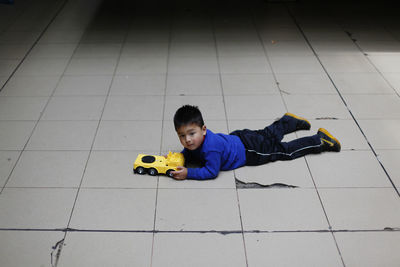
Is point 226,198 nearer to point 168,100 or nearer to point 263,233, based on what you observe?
point 263,233

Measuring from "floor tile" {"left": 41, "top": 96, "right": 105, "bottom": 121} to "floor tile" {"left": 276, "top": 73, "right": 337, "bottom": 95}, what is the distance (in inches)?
66.8

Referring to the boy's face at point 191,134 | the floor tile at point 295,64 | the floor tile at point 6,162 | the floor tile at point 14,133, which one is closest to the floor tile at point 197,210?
the boy's face at point 191,134

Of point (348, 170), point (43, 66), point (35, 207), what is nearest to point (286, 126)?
point (348, 170)

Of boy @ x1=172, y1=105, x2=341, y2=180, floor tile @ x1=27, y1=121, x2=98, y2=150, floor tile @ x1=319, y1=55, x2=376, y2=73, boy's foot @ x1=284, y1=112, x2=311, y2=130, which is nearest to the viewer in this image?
boy @ x1=172, y1=105, x2=341, y2=180

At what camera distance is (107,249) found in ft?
6.54

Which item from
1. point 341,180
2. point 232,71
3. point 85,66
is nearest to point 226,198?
point 341,180

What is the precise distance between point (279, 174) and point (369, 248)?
0.72 metres

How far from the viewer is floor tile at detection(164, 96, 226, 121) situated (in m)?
3.05

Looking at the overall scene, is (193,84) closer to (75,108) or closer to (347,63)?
(75,108)

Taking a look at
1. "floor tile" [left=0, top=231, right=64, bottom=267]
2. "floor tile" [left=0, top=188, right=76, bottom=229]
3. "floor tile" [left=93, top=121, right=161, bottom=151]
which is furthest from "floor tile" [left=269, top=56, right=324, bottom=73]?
"floor tile" [left=0, top=231, right=64, bottom=267]

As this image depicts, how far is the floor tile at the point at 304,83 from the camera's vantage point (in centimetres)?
337

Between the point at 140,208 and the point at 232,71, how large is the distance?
1.98 meters

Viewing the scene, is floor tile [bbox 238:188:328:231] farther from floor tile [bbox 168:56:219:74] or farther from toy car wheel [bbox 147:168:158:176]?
floor tile [bbox 168:56:219:74]

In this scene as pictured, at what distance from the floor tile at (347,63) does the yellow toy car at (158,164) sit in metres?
2.10
